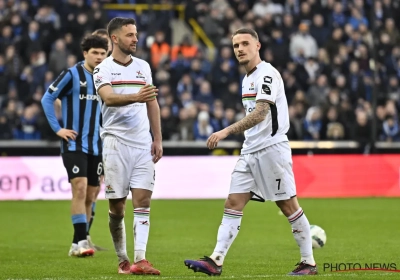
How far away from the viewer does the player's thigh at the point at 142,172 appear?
27.6 feet

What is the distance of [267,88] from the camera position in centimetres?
818

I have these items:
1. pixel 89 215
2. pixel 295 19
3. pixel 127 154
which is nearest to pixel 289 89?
pixel 295 19

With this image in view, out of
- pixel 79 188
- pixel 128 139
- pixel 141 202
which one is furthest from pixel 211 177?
pixel 141 202

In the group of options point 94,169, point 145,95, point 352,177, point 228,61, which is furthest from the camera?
point 228,61

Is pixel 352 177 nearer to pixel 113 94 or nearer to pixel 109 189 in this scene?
pixel 109 189

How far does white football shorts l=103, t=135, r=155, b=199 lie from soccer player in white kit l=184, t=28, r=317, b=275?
798 mm

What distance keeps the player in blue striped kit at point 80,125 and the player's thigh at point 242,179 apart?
2.63 meters

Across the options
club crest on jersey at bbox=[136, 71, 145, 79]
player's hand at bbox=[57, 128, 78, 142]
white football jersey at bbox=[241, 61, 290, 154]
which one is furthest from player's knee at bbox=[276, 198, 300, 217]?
player's hand at bbox=[57, 128, 78, 142]

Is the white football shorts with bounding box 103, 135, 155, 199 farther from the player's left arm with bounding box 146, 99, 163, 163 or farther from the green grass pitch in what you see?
the green grass pitch

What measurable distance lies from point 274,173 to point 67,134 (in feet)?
10.2

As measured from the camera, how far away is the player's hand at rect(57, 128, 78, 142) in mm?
10469

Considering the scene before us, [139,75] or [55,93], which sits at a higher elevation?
[139,75]

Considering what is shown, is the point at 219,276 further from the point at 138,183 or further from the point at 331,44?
the point at 331,44

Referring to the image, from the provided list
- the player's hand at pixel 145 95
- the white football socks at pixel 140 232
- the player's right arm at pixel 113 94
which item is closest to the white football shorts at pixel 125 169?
the white football socks at pixel 140 232
